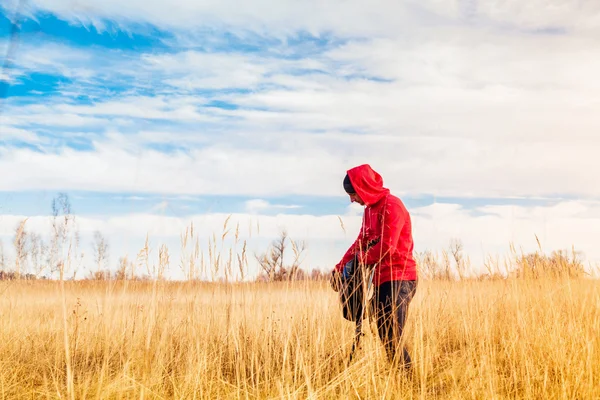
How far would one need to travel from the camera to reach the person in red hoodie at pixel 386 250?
3600 millimetres

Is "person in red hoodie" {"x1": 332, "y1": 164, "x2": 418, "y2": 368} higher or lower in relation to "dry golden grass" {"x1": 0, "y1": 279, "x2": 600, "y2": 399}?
higher

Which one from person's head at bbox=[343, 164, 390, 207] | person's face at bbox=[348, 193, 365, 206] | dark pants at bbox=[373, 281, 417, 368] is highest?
person's head at bbox=[343, 164, 390, 207]

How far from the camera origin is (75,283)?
4.75 m

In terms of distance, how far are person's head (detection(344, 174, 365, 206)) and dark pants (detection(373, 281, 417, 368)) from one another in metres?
0.64

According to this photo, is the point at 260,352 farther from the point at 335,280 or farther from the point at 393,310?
the point at 393,310

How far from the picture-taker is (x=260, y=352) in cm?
445

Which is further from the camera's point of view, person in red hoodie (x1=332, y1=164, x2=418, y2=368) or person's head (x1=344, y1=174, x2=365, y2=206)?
person's head (x1=344, y1=174, x2=365, y2=206)

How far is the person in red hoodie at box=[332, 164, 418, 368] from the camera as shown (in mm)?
3600

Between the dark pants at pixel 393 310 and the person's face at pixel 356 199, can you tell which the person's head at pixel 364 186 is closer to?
the person's face at pixel 356 199

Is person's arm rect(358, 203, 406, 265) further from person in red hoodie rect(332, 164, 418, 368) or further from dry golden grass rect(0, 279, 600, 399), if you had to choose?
dry golden grass rect(0, 279, 600, 399)

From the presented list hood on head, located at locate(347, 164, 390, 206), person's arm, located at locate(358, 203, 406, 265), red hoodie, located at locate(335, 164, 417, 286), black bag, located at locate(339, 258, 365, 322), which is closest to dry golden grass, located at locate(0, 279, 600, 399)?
black bag, located at locate(339, 258, 365, 322)

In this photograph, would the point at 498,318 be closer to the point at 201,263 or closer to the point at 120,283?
the point at 201,263

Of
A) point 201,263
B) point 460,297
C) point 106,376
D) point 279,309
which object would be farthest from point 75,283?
point 460,297

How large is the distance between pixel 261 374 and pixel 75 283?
2.05 meters
